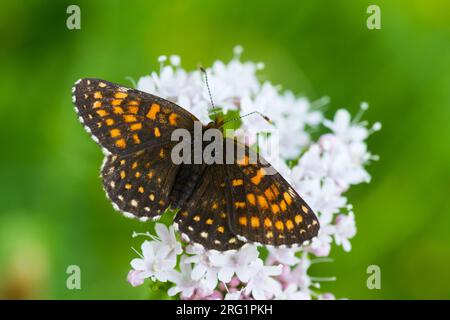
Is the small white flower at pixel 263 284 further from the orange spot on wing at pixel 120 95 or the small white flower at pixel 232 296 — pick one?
the orange spot on wing at pixel 120 95

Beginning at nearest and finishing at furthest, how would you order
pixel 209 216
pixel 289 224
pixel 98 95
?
pixel 289 224 → pixel 209 216 → pixel 98 95

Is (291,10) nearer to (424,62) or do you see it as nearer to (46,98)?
(424,62)

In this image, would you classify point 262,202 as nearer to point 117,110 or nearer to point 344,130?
point 117,110

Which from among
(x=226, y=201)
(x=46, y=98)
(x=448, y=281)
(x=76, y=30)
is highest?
(x=76, y=30)

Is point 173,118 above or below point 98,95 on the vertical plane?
below

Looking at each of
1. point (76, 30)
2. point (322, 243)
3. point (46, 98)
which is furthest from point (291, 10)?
point (322, 243)

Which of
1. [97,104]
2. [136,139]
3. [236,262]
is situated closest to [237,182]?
[236,262]
